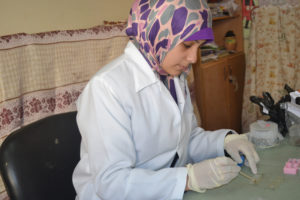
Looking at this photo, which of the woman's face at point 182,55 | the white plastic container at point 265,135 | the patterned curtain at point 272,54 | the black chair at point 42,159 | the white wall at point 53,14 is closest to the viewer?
Answer: the black chair at point 42,159

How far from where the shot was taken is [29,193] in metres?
0.92

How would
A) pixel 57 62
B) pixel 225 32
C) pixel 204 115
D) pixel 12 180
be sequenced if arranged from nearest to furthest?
1. pixel 12 180
2. pixel 57 62
3. pixel 204 115
4. pixel 225 32

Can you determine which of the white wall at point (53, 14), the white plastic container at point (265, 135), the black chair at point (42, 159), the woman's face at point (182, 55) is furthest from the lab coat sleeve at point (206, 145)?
the white wall at point (53, 14)

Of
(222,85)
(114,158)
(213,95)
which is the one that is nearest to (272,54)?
(222,85)

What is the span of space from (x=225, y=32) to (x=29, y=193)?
111 inches

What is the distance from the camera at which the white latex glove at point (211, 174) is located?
91 centimetres

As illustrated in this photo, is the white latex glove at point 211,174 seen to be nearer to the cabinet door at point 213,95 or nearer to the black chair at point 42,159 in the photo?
the black chair at point 42,159

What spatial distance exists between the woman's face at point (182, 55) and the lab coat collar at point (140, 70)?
0.06 meters

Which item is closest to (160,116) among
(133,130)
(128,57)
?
(133,130)

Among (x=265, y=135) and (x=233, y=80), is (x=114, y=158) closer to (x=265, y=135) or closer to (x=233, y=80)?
(x=265, y=135)

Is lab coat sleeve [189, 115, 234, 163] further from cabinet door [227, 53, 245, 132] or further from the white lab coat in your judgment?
cabinet door [227, 53, 245, 132]

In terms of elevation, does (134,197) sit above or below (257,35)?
below

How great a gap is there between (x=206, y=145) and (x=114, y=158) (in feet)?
1.50

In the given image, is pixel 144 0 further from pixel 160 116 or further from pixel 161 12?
pixel 160 116
